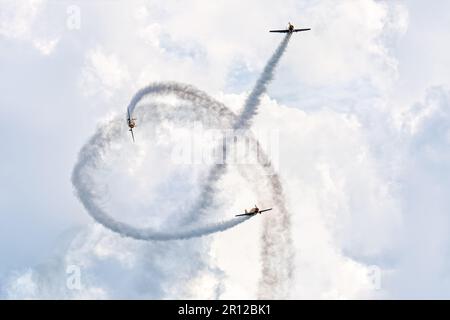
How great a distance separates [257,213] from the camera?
192m

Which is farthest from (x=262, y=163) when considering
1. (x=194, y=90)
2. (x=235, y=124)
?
(x=194, y=90)
